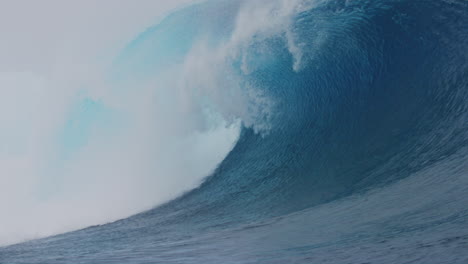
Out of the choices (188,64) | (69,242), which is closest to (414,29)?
(188,64)

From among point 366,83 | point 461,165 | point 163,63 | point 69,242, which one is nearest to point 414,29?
point 366,83

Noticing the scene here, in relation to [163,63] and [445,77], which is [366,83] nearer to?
[445,77]

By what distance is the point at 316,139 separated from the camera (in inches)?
368

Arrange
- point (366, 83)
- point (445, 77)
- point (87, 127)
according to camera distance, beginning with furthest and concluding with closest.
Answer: point (87, 127)
point (366, 83)
point (445, 77)

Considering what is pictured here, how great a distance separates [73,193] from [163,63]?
4097 mm

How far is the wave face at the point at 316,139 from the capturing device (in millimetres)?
5680

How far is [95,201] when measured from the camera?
358 inches

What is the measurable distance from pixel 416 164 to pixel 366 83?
8.59 feet

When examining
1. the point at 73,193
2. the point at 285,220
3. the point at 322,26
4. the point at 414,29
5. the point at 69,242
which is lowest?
the point at 285,220

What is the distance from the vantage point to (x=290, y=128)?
9914 millimetres

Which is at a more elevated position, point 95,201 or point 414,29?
point 414,29

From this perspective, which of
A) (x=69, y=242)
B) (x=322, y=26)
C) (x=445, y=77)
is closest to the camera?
(x=69, y=242)

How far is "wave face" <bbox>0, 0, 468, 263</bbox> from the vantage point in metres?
5.68

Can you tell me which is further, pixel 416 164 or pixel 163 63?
pixel 163 63
